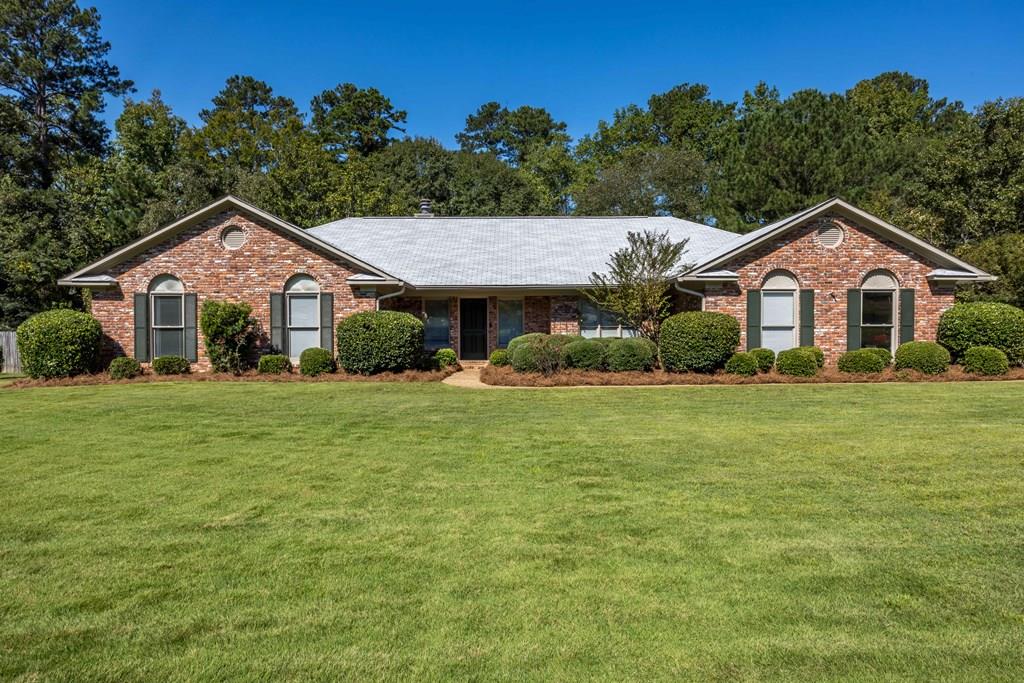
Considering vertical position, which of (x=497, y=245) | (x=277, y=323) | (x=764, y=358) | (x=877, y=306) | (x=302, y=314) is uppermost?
(x=497, y=245)

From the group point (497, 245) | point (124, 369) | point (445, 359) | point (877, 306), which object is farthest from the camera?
point (497, 245)

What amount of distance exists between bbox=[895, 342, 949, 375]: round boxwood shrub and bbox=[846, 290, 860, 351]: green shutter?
5.24ft

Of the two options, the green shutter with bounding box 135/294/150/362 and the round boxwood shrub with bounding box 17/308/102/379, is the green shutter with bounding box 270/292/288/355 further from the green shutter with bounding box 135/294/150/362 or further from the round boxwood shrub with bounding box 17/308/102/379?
the round boxwood shrub with bounding box 17/308/102/379

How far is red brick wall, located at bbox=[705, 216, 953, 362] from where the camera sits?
17.5 m

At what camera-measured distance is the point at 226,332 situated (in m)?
16.6

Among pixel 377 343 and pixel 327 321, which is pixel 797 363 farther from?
pixel 327 321

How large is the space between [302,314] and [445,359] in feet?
14.0

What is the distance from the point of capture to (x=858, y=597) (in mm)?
3604

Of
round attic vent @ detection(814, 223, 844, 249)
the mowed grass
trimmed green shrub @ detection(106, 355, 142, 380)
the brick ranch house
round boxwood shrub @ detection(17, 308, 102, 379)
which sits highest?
round attic vent @ detection(814, 223, 844, 249)

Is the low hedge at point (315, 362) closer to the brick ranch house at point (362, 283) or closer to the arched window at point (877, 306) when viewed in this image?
the brick ranch house at point (362, 283)

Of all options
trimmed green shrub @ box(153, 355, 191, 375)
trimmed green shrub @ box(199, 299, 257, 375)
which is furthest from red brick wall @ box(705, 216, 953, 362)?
trimmed green shrub @ box(153, 355, 191, 375)

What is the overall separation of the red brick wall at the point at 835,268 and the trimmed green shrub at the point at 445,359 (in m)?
7.49

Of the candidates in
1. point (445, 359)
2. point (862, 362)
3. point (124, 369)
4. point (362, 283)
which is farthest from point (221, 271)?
point (862, 362)

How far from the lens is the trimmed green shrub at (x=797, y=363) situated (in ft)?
51.7
